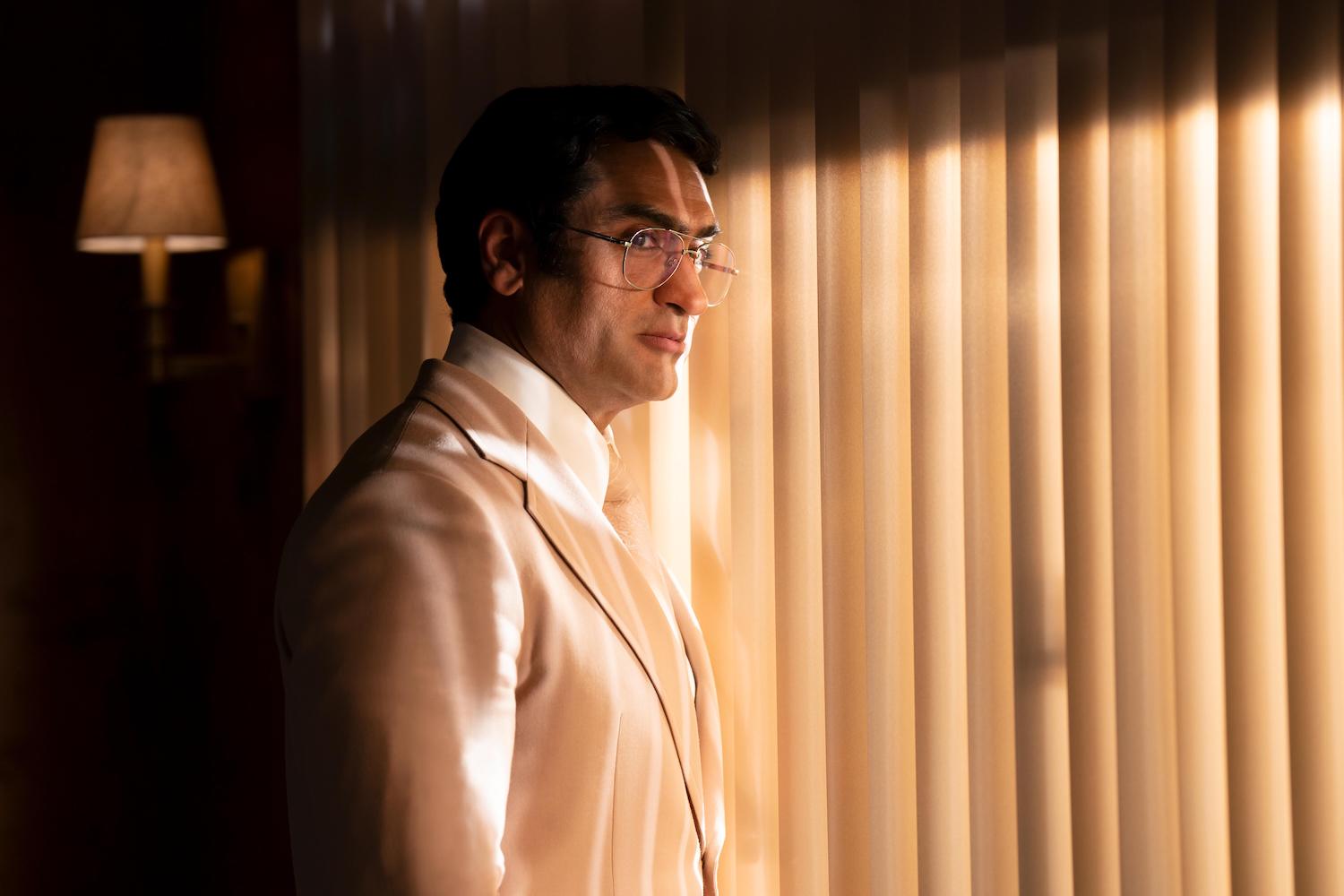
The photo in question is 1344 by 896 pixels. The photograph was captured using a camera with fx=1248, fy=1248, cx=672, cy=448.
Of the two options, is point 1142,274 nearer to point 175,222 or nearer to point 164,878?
point 175,222

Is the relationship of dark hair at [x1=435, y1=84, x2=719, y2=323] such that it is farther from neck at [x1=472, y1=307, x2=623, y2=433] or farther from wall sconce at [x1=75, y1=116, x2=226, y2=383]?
wall sconce at [x1=75, y1=116, x2=226, y2=383]

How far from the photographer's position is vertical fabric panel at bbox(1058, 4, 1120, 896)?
1332 millimetres

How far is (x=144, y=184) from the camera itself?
7.40ft

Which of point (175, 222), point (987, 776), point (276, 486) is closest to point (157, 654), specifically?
point (276, 486)

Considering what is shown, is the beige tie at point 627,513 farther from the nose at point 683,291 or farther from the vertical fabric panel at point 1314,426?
the vertical fabric panel at point 1314,426

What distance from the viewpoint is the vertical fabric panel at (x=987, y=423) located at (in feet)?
4.59

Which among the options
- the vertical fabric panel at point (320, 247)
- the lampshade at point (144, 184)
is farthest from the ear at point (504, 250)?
the lampshade at point (144, 184)

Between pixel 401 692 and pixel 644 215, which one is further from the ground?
pixel 644 215

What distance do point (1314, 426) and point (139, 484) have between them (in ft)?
6.80

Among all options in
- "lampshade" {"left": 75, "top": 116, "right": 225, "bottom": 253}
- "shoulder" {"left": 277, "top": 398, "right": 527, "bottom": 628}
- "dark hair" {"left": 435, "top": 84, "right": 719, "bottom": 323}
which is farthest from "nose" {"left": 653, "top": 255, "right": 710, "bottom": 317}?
"lampshade" {"left": 75, "top": 116, "right": 225, "bottom": 253}

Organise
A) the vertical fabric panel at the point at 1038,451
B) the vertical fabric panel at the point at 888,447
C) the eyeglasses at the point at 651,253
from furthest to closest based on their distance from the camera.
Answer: the vertical fabric panel at the point at 888,447
the vertical fabric panel at the point at 1038,451
the eyeglasses at the point at 651,253

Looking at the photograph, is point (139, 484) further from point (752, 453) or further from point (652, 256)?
point (652, 256)

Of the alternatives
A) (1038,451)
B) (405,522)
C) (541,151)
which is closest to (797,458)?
(1038,451)

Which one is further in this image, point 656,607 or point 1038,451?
point 1038,451
